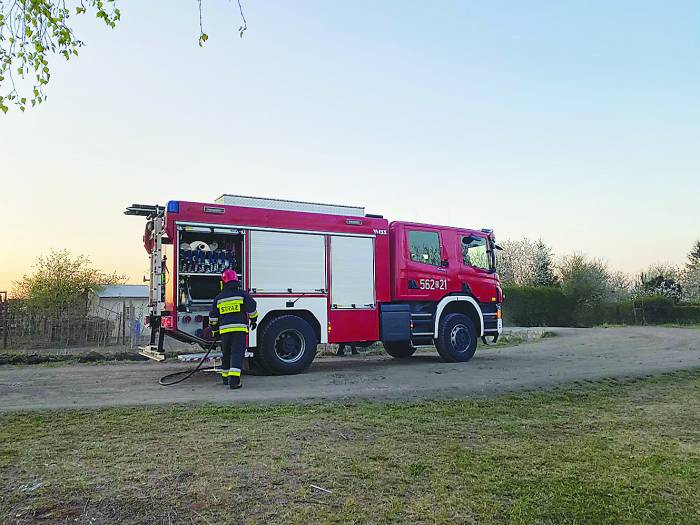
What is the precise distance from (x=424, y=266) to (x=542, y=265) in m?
39.4

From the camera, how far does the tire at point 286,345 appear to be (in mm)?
9773

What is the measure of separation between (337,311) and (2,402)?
5.58 m

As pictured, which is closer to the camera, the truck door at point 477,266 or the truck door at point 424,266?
the truck door at point 424,266

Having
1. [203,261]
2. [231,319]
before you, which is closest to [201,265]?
[203,261]

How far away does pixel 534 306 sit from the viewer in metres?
35.0

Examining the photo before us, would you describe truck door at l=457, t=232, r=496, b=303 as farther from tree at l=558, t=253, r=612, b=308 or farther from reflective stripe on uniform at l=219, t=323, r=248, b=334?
tree at l=558, t=253, r=612, b=308

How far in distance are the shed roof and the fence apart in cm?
1850

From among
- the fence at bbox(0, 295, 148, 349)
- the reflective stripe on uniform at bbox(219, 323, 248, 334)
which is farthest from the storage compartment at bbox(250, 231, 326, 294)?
the fence at bbox(0, 295, 148, 349)

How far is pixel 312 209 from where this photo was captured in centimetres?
1078

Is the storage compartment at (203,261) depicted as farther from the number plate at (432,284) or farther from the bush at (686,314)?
the bush at (686,314)

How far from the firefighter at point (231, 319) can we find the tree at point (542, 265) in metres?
40.7

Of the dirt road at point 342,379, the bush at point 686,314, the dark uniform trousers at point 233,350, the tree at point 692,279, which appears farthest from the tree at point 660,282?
the dark uniform trousers at point 233,350

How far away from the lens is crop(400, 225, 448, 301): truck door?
463 inches

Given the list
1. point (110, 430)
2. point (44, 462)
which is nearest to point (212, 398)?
point (110, 430)
